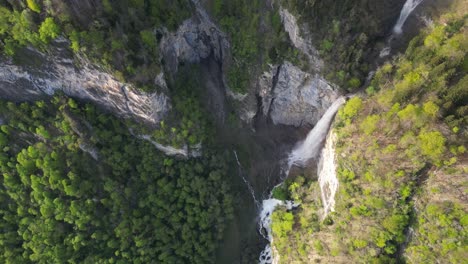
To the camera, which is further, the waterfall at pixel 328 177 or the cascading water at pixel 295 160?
the cascading water at pixel 295 160

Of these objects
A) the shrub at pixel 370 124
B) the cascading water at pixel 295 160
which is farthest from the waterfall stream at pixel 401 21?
the cascading water at pixel 295 160

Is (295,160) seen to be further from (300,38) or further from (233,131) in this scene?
(300,38)

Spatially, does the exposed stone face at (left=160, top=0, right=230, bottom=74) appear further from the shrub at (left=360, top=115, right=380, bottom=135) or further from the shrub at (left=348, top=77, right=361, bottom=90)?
the shrub at (left=360, top=115, right=380, bottom=135)

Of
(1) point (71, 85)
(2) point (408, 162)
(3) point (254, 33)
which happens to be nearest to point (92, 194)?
(1) point (71, 85)

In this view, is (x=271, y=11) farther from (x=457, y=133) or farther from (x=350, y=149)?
(x=457, y=133)

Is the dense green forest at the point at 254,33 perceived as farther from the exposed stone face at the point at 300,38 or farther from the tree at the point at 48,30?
the tree at the point at 48,30

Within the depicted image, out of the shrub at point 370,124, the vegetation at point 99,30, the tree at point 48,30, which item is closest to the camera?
the tree at point 48,30

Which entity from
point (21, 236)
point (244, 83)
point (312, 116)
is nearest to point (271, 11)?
point (244, 83)
